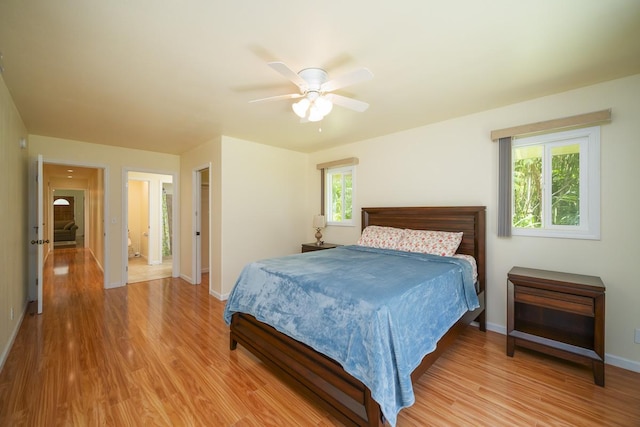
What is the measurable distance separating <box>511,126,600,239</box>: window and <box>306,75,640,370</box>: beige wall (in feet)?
0.23

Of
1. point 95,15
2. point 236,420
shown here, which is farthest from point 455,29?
point 236,420

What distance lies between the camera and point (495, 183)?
2.90 metres

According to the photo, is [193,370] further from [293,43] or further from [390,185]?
[390,185]

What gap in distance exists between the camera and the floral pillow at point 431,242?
2915mm

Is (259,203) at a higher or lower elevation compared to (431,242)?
higher

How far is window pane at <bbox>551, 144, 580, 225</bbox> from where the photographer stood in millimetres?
2497

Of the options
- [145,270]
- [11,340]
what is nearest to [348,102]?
[11,340]

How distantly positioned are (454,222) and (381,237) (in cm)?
88

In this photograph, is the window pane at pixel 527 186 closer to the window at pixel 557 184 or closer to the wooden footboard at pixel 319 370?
the window at pixel 557 184

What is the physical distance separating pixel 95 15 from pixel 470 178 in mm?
3473

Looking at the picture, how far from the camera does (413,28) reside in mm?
1620

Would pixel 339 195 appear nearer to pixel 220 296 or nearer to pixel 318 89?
pixel 220 296

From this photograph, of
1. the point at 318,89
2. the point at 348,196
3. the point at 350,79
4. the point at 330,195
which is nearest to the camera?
the point at 350,79

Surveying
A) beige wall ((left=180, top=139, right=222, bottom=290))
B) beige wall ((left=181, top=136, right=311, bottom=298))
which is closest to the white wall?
beige wall ((left=181, top=136, right=311, bottom=298))
